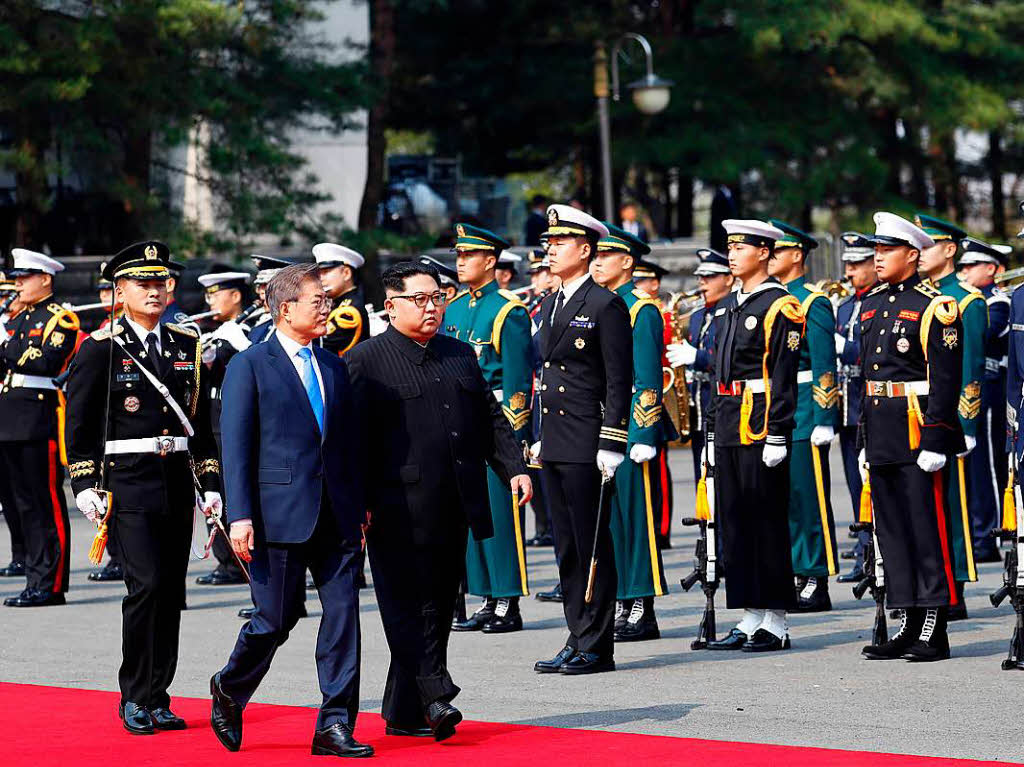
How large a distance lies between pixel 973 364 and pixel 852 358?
2.76 m

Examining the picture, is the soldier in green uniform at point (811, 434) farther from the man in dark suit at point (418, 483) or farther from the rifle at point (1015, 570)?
the man in dark suit at point (418, 483)

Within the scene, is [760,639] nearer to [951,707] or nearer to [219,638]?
[951,707]

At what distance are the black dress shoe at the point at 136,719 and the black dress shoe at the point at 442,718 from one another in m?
1.23

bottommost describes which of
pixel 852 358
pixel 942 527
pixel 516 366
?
pixel 942 527

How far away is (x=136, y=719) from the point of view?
8.18 meters

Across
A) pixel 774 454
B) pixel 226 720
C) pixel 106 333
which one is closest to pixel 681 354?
pixel 774 454

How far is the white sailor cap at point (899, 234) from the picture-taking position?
9.78 m

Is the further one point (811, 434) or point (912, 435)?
point (811, 434)

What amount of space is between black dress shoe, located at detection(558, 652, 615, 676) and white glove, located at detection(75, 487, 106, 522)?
2.35 metres

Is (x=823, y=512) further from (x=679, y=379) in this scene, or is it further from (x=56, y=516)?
(x=56, y=516)

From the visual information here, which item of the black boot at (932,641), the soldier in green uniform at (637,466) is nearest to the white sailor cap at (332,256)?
the soldier in green uniform at (637,466)

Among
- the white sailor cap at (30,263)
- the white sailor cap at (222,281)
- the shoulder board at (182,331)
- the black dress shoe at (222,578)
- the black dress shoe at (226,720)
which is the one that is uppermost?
the white sailor cap at (30,263)

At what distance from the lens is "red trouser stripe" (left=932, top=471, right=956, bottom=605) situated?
31.8 ft

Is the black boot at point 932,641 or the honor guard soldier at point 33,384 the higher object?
the honor guard soldier at point 33,384
